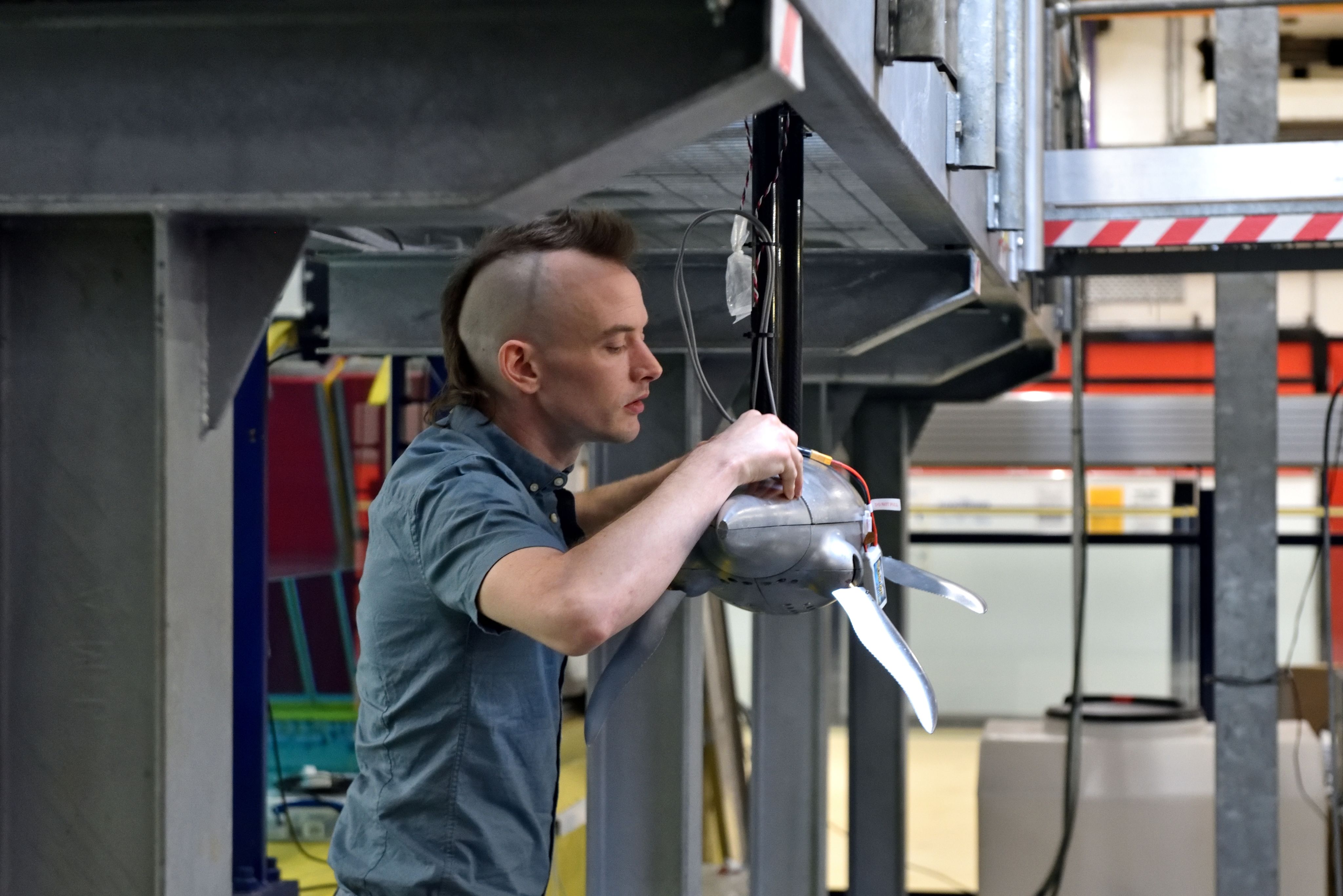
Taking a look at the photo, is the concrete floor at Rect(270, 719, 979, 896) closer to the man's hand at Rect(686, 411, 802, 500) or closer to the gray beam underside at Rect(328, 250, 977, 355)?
the gray beam underside at Rect(328, 250, 977, 355)

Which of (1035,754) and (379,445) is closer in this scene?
(1035,754)

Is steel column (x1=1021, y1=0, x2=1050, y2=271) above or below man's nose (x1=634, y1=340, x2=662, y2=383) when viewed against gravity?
above

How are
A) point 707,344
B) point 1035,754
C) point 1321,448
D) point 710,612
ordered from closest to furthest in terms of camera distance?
1. point 707,344
2. point 1035,754
3. point 1321,448
4. point 710,612

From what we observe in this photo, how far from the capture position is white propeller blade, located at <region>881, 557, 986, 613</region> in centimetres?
167

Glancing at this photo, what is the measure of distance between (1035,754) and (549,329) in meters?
3.87

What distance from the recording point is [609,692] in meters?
1.74

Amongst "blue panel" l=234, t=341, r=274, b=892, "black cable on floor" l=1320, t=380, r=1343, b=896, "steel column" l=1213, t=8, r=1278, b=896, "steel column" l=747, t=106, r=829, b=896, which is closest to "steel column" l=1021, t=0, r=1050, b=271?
"steel column" l=1213, t=8, r=1278, b=896

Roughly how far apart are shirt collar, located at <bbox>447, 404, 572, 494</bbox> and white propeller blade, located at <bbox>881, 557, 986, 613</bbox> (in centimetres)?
42

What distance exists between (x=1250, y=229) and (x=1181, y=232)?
5.0 inches

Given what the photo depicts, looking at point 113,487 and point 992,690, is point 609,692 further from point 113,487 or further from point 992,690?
point 992,690

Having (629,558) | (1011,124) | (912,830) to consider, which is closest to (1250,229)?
(1011,124)

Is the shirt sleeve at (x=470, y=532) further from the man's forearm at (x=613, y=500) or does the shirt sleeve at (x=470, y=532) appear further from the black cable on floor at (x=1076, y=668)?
the black cable on floor at (x=1076, y=668)

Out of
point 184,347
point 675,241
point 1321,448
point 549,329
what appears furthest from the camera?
point 1321,448

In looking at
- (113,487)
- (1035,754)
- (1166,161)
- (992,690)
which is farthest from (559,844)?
(992,690)
